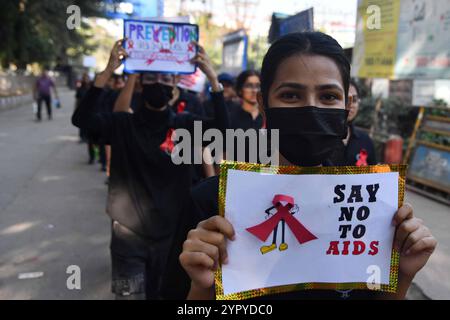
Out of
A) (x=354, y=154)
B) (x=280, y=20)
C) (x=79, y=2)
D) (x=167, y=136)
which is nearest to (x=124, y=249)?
(x=167, y=136)

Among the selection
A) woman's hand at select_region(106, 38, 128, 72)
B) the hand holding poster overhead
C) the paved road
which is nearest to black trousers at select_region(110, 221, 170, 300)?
the paved road

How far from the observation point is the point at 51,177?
8.46m

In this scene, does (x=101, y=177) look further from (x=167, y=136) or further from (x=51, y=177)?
(x=167, y=136)

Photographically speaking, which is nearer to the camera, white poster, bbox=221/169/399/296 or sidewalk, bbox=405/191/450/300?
white poster, bbox=221/169/399/296

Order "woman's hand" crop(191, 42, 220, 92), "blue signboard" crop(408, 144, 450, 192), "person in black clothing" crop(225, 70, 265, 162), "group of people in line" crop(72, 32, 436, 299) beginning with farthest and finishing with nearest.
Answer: "blue signboard" crop(408, 144, 450, 192)
"person in black clothing" crop(225, 70, 265, 162)
"woman's hand" crop(191, 42, 220, 92)
"group of people in line" crop(72, 32, 436, 299)

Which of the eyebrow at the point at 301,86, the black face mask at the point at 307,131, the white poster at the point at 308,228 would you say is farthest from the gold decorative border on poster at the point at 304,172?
the eyebrow at the point at 301,86

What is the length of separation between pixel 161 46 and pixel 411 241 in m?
2.69

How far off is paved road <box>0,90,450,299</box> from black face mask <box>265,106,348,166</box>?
88.0 inches

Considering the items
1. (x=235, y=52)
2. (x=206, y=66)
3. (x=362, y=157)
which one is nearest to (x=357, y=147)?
(x=362, y=157)

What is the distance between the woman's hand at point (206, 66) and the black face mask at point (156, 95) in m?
0.31

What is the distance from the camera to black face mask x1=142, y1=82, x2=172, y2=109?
3.27 meters

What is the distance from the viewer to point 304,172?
1310 millimetres

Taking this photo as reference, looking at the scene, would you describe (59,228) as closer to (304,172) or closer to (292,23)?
(292,23)

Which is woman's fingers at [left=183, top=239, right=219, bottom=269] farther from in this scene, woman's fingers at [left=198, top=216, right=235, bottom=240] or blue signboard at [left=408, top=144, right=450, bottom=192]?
blue signboard at [left=408, top=144, right=450, bottom=192]
